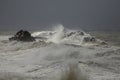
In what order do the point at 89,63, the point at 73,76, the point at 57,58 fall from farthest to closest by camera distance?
the point at 57,58 → the point at 89,63 → the point at 73,76

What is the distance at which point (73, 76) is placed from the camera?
786 centimetres

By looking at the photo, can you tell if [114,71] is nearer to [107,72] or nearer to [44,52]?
[107,72]

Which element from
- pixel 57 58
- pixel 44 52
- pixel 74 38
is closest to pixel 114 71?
pixel 57 58

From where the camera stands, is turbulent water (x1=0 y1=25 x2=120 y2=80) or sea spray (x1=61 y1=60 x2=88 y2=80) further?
turbulent water (x1=0 y1=25 x2=120 y2=80)

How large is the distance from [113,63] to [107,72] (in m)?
1.86

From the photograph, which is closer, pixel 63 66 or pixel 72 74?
pixel 72 74

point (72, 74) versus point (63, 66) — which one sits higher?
point (63, 66)

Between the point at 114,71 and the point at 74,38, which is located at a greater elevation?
the point at 74,38

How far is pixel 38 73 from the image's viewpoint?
29.8 feet

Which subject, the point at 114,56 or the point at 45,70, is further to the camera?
the point at 114,56

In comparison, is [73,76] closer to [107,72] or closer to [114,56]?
[107,72]

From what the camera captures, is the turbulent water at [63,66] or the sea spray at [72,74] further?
the turbulent water at [63,66]

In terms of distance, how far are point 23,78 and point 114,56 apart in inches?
244

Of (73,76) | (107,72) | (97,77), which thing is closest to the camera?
(73,76)
